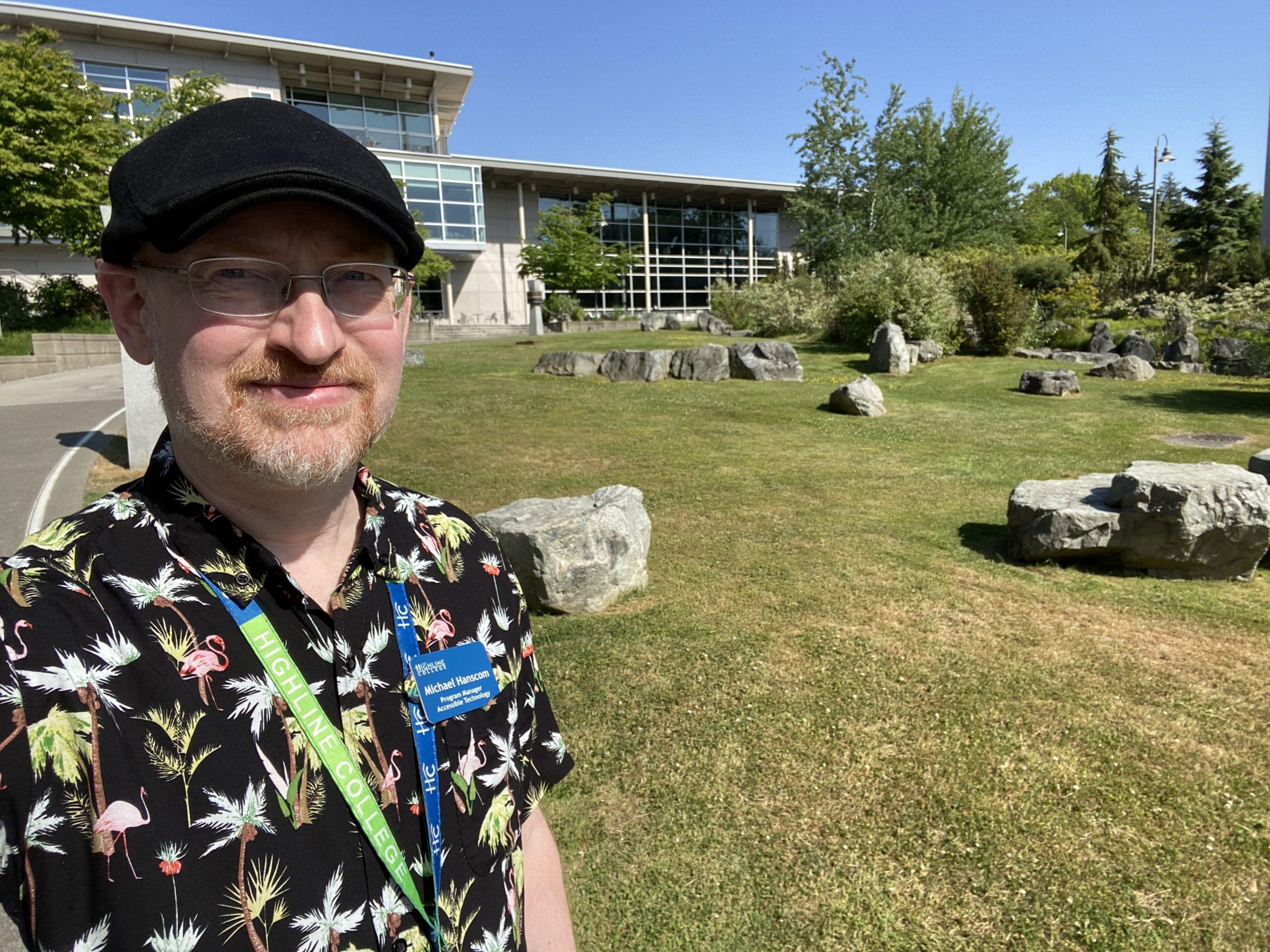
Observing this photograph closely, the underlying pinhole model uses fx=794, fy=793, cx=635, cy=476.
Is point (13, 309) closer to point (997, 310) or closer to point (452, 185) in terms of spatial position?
point (452, 185)

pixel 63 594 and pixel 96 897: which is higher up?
pixel 63 594

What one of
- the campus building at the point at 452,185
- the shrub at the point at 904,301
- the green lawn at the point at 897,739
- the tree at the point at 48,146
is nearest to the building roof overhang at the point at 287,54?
the campus building at the point at 452,185

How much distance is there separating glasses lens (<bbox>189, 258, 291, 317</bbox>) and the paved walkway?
2821 mm

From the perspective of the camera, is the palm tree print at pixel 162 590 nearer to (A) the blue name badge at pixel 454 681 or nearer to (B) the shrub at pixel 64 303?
(A) the blue name badge at pixel 454 681

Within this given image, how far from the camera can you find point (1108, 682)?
14.2 feet

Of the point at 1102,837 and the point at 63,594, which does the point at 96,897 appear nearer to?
the point at 63,594

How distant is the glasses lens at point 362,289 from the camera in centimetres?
132

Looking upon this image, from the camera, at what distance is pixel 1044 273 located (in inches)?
1417

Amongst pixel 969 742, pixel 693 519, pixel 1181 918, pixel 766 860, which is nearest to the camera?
pixel 1181 918

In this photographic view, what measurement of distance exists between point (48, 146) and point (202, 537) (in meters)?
26.8

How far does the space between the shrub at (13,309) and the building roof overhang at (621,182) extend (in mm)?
21990

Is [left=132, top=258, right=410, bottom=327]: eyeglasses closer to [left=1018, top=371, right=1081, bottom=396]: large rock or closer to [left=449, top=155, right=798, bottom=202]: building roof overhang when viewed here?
[left=1018, top=371, right=1081, bottom=396]: large rock

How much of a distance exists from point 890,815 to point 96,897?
10.1ft

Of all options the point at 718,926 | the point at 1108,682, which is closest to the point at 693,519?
the point at 1108,682
